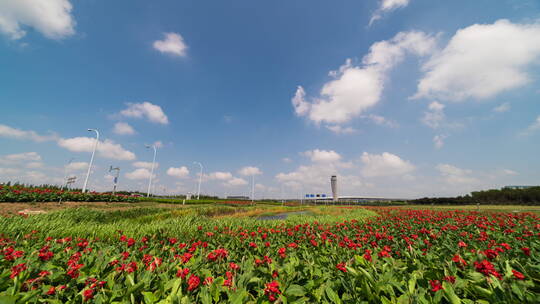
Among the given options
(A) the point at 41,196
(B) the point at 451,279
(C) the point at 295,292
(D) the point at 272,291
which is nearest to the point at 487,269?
(B) the point at 451,279

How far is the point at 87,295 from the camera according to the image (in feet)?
5.24

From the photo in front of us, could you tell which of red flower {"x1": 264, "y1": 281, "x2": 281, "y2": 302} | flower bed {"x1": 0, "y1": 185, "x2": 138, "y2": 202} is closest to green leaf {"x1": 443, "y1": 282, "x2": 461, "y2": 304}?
red flower {"x1": 264, "y1": 281, "x2": 281, "y2": 302}

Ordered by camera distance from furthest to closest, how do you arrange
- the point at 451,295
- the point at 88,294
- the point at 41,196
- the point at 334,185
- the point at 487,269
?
the point at 334,185 < the point at 41,196 < the point at 487,269 < the point at 88,294 < the point at 451,295

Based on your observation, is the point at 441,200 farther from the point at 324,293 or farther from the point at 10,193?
the point at 10,193

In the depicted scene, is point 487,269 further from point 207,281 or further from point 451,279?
point 207,281

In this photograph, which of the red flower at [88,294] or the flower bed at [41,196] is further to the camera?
the flower bed at [41,196]

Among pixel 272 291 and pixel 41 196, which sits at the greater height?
pixel 41 196

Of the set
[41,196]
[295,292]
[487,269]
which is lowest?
[295,292]

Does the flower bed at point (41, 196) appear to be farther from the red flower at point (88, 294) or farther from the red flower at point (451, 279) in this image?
the red flower at point (451, 279)

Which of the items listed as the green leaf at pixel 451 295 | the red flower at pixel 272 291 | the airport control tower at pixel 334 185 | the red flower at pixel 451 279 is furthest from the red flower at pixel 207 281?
the airport control tower at pixel 334 185

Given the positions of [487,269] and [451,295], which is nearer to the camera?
[451,295]

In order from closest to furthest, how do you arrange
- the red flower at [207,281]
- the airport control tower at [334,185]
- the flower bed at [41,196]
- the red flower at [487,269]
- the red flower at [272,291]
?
1. the red flower at [272,291]
2. the red flower at [487,269]
3. the red flower at [207,281]
4. the flower bed at [41,196]
5. the airport control tower at [334,185]

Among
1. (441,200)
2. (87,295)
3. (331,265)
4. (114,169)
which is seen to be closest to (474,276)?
(331,265)

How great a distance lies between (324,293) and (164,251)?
257 cm
